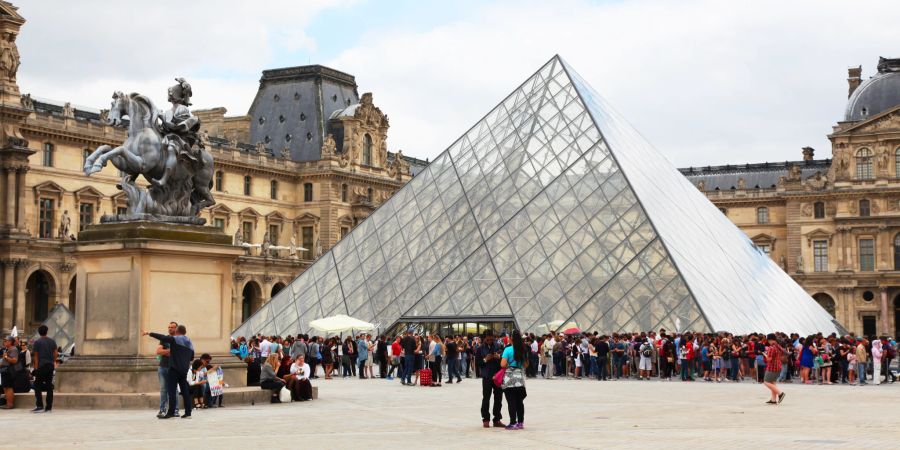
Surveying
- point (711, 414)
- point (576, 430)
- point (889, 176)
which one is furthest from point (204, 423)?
point (889, 176)

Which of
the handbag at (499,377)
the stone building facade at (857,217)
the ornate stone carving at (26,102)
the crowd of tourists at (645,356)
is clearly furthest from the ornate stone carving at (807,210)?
the handbag at (499,377)

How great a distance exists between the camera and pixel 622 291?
28.1 metres

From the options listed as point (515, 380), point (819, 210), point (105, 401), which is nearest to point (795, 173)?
point (819, 210)

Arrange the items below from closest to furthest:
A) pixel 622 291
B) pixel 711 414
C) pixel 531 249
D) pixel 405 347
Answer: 1. pixel 711 414
2. pixel 405 347
3. pixel 622 291
4. pixel 531 249

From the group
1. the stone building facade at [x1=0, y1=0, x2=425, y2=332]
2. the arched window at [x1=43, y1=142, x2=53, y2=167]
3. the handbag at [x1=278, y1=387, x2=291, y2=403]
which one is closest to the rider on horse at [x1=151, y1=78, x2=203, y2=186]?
the handbag at [x1=278, y1=387, x2=291, y2=403]

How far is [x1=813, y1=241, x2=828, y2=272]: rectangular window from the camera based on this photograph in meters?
72.3

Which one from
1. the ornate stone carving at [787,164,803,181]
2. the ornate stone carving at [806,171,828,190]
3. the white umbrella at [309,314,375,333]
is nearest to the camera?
the white umbrella at [309,314,375,333]

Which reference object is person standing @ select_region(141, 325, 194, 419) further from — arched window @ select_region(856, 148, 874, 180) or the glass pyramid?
arched window @ select_region(856, 148, 874, 180)

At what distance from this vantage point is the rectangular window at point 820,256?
72.3 m

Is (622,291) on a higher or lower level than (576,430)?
higher

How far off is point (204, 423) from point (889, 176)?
211ft

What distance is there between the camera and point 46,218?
1999 inches

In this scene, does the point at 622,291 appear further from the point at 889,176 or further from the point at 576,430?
the point at 889,176

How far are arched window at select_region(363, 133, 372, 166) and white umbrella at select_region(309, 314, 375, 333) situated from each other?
39834mm
